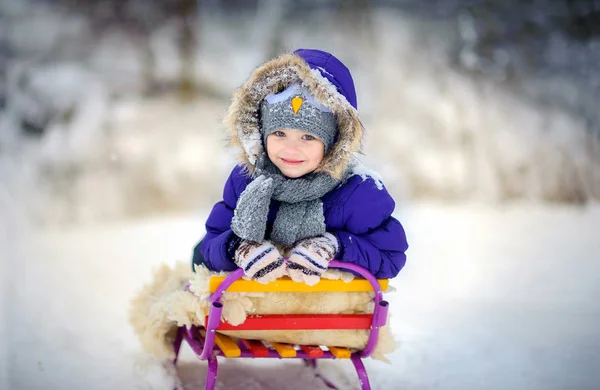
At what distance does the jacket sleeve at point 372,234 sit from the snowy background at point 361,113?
2.24 metres

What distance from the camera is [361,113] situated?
5965 mm

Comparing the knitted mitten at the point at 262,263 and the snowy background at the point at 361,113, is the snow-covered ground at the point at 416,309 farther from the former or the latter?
the knitted mitten at the point at 262,263

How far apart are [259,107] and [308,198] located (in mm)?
319

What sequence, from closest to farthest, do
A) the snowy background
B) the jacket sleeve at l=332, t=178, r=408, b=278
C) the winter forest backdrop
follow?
the jacket sleeve at l=332, t=178, r=408, b=278 → the snowy background → the winter forest backdrop

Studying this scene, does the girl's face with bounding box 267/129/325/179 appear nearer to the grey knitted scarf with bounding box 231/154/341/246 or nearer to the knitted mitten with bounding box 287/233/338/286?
the grey knitted scarf with bounding box 231/154/341/246

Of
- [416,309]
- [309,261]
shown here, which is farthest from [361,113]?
[309,261]

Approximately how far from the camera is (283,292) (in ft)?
5.57

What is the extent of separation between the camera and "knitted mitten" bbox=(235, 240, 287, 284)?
1.57 meters

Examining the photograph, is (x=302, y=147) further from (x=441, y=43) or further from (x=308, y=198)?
(x=441, y=43)

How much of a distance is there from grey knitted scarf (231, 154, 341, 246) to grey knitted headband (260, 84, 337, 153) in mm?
110

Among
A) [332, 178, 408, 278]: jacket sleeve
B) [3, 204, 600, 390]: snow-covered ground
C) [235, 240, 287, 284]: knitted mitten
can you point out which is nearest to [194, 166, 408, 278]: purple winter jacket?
[332, 178, 408, 278]: jacket sleeve

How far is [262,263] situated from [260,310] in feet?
0.64

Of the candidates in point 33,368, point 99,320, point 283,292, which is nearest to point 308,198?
point 283,292

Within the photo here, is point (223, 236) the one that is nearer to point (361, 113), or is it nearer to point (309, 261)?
point (309, 261)
